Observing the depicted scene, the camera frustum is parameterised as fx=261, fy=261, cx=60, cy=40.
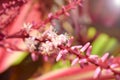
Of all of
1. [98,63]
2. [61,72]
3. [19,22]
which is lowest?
[98,63]

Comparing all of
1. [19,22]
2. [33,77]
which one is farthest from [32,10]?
[33,77]

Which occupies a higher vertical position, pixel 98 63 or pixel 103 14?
pixel 103 14

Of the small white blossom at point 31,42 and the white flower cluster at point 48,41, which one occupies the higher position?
the small white blossom at point 31,42

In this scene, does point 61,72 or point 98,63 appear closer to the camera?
point 98,63

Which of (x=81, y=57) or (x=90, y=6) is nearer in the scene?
(x=81, y=57)

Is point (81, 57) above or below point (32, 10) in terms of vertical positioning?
below

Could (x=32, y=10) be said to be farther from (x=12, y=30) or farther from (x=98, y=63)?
(x=98, y=63)

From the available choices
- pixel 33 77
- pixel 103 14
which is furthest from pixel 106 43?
pixel 33 77

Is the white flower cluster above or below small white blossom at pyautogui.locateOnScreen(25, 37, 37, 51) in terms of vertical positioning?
below

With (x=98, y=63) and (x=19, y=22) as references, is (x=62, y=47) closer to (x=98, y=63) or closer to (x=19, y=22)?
(x=98, y=63)
